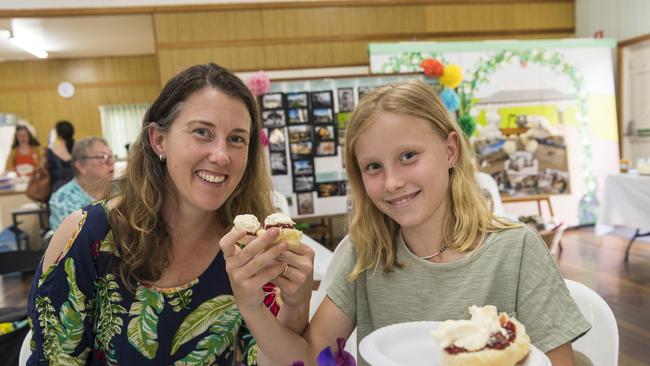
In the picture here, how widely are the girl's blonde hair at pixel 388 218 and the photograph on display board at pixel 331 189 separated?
410 cm

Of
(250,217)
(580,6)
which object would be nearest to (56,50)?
(580,6)

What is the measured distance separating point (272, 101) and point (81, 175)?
2.14 m

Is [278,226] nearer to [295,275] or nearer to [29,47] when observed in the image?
[295,275]

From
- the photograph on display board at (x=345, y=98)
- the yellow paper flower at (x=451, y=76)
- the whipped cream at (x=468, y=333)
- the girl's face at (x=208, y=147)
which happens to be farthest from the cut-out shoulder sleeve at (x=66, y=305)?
the yellow paper flower at (x=451, y=76)

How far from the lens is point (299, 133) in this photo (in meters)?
5.40

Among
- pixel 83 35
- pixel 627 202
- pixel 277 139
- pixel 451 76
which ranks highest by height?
pixel 83 35

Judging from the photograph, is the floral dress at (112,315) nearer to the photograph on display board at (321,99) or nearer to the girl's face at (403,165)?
the girl's face at (403,165)

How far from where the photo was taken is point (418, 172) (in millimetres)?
1174

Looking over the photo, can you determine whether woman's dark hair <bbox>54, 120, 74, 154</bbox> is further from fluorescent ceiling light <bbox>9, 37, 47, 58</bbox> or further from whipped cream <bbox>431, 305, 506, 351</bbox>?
whipped cream <bbox>431, 305, 506, 351</bbox>

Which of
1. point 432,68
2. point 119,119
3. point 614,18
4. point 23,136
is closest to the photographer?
point 432,68

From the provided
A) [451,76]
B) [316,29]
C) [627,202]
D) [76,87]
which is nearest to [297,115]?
[451,76]

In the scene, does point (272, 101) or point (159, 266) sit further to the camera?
point (272, 101)

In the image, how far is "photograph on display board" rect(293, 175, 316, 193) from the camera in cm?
544

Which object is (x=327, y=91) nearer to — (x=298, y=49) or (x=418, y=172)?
(x=298, y=49)
